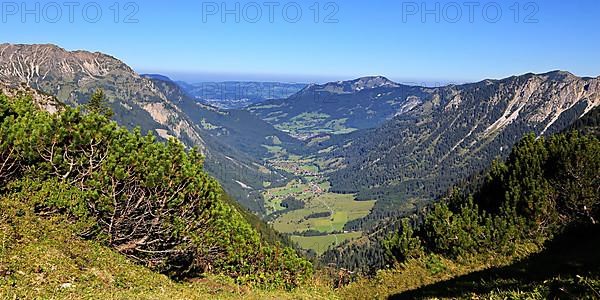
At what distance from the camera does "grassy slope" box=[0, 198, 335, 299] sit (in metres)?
12.9

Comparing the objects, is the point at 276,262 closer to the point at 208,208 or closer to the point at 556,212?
the point at 208,208

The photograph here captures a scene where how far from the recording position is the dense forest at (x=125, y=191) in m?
19.1

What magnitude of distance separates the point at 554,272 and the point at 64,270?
48.0ft

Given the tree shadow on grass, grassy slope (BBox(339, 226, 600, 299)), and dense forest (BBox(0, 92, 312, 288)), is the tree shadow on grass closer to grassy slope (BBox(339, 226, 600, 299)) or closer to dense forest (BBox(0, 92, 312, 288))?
grassy slope (BBox(339, 226, 600, 299))

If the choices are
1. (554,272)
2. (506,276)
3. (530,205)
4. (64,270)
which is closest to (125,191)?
(64,270)

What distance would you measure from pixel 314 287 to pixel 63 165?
13.5 metres

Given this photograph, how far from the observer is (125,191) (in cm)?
2114

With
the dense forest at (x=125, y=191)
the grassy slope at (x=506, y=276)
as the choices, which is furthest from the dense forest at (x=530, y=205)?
the dense forest at (x=125, y=191)

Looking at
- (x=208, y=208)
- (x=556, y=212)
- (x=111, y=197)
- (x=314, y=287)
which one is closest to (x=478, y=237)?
(x=556, y=212)

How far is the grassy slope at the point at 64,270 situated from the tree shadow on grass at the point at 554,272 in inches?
360

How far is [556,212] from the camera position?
3180 centimetres

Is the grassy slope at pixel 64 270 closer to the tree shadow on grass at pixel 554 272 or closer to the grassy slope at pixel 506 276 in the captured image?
the grassy slope at pixel 506 276

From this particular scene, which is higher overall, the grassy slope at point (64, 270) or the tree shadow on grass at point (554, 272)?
the tree shadow on grass at point (554, 272)

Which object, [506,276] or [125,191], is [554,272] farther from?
[125,191]
